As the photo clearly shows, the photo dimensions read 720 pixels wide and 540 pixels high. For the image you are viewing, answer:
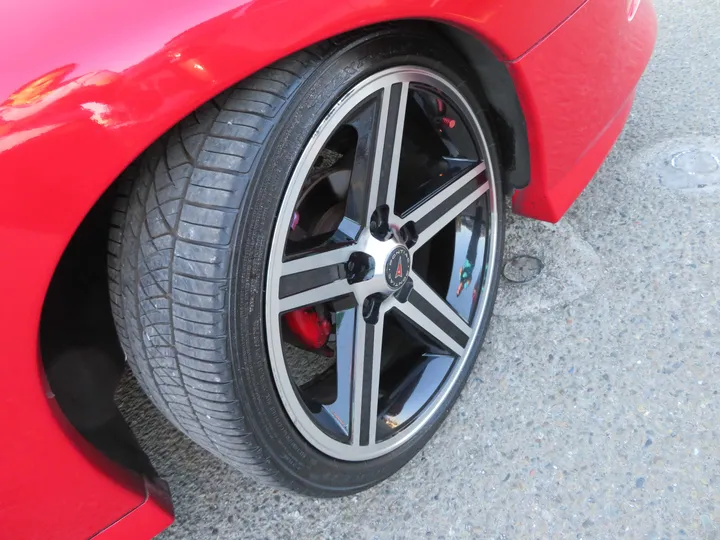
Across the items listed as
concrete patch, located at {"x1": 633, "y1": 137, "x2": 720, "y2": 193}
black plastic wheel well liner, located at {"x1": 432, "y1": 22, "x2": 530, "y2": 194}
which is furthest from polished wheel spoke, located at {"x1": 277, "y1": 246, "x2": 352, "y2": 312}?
concrete patch, located at {"x1": 633, "y1": 137, "x2": 720, "y2": 193}

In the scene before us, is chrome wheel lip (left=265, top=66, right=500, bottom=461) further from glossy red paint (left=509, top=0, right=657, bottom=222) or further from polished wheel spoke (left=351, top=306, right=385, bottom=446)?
glossy red paint (left=509, top=0, right=657, bottom=222)

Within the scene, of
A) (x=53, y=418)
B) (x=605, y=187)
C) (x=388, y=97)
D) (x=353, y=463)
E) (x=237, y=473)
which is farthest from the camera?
(x=605, y=187)

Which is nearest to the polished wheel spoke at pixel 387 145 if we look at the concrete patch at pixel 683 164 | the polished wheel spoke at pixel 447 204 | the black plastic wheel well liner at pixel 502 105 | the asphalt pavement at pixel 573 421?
the polished wheel spoke at pixel 447 204

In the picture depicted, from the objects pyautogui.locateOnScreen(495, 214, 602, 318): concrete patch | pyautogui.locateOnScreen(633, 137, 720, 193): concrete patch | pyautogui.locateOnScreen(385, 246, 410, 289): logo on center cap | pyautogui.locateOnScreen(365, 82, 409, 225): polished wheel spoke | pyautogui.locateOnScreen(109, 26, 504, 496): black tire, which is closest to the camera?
pyautogui.locateOnScreen(109, 26, 504, 496): black tire

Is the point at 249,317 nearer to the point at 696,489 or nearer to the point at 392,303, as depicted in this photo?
the point at 392,303

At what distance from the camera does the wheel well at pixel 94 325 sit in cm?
121

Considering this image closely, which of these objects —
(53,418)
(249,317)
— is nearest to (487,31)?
(249,317)

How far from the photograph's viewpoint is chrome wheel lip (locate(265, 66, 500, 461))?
1.08m

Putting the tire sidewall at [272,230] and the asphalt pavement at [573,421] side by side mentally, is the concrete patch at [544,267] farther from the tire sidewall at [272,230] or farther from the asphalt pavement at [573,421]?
the tire sidewall at [272,230]

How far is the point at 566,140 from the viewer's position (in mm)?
1670

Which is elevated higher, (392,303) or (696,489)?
(392,303)

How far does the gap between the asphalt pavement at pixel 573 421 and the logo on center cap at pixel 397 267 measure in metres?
0.53

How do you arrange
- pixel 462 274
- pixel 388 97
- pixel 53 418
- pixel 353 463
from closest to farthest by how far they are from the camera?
pixel 53 418 → pixel 388 97 → pixel 353 463 → pixel 462 274

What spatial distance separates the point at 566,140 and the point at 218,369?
45.1 inches
